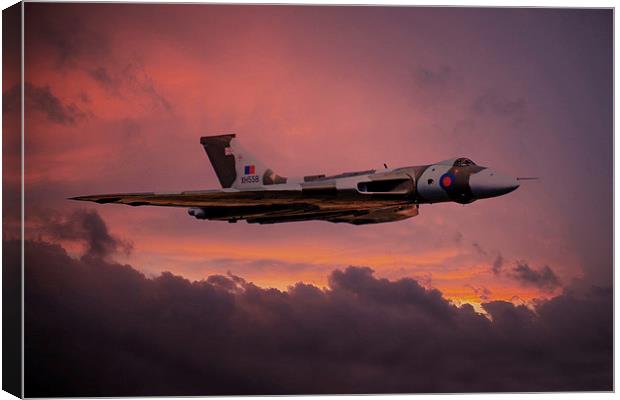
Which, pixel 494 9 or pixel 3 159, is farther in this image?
pixel 494 9

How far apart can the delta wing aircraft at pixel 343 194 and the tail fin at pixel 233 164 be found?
0.95 m

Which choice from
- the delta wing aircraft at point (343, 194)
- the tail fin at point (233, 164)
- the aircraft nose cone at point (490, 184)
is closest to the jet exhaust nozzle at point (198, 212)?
the delta wing aircraft at point (343, 194)

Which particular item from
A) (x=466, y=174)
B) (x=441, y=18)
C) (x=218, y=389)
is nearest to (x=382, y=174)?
(x=466, y=174)

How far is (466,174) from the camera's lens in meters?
20.8

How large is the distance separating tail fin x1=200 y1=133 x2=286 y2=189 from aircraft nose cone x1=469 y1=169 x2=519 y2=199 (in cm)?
508

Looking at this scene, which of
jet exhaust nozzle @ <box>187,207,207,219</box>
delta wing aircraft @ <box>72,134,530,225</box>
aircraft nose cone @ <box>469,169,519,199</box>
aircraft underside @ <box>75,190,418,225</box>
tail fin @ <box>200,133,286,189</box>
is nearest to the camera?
aircraft nose cone @ <box>469,169,519,199</box>

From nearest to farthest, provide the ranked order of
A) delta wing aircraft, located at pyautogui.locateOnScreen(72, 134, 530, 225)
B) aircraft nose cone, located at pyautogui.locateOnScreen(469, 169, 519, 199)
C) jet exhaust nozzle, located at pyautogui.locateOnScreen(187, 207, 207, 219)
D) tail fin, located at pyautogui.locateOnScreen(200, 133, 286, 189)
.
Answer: aircraft nose cone, located at pyautogui.locateOnScreen(469, 169, 519, 199) → delta wing aircraft, located at pyautogui.locateOnScreen(72, 134, 530, 225) → jet exhaust nozzle, located at pyautogui.locateOnScreen(187, 207, 207, 219) → tail fin, located at pyautogui.locateOnScreen(200, 133, 286, 189)

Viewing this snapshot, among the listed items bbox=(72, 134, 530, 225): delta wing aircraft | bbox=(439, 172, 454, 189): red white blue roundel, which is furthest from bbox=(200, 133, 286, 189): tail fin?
bbox=(439, 172, 454, 189): red white blue roundel

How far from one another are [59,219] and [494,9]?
33.5 ft

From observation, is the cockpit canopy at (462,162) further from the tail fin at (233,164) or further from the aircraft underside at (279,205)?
the tail fin at (233,164)

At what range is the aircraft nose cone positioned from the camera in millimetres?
20391

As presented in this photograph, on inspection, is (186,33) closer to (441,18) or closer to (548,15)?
(441,18)

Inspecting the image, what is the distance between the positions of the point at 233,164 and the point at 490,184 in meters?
6.35

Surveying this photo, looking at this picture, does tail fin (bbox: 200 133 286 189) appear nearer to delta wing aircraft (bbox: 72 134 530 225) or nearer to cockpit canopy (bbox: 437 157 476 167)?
delta wing aircraft (bbox: 72 134 530 225)
